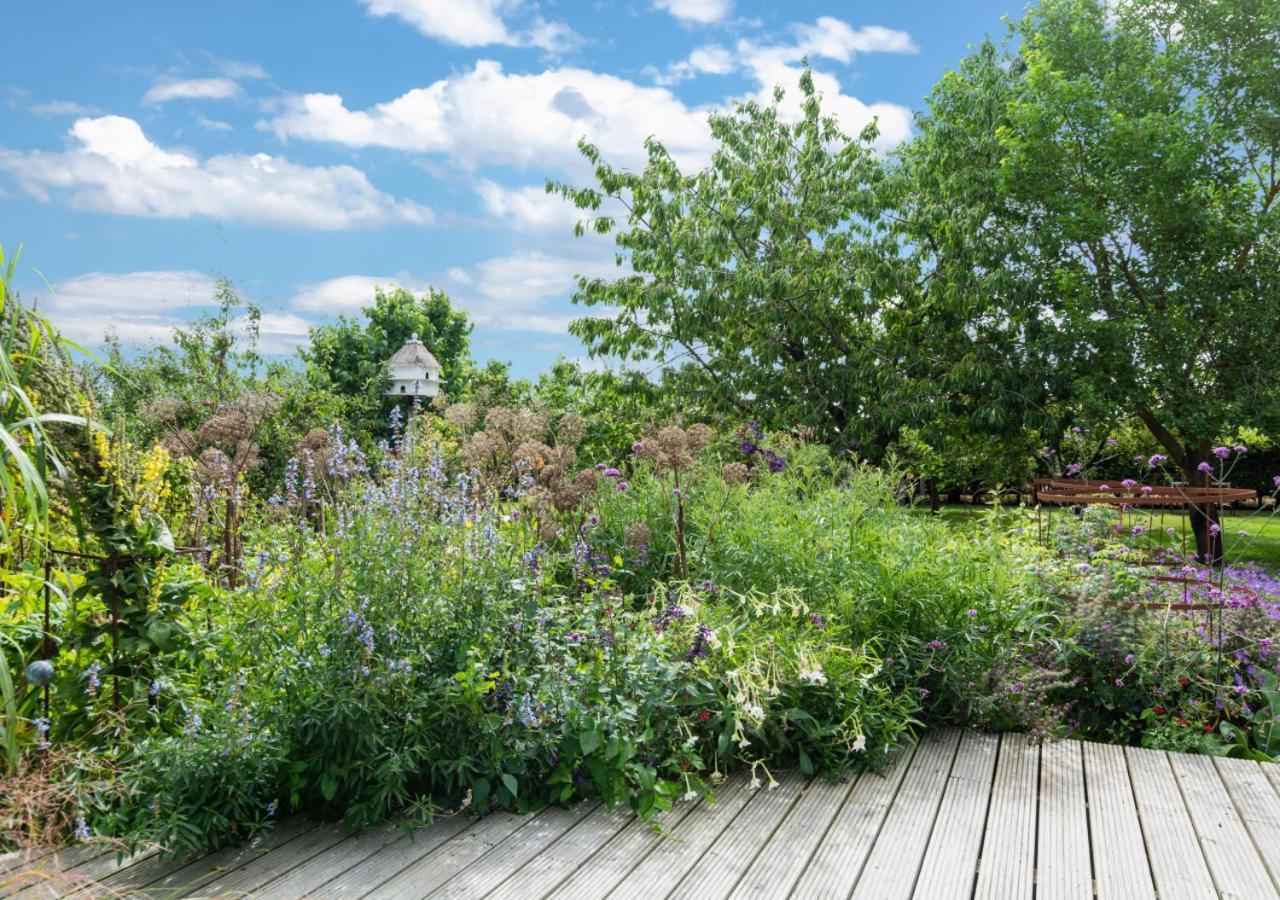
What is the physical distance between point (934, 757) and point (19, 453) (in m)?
3.13

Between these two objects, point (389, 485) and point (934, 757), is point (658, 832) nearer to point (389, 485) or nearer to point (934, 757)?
point (934, 757)

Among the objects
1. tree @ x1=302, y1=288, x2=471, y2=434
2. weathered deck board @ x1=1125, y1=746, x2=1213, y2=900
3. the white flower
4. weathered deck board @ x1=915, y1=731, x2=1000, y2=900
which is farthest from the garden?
tree @ x1=302, y1=288, x2=471, y2=434

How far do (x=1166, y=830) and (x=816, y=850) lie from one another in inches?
47.0

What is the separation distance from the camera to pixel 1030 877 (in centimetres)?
257

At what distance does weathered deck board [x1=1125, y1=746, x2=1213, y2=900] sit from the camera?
2.57 m

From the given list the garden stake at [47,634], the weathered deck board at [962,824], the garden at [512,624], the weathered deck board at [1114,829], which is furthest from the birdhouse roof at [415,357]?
the weathered deck board at [1114,829]

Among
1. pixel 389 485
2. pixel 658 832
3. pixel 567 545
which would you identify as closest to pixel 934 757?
pixel 658 832

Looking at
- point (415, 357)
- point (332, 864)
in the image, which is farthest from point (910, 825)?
point (415, 357)

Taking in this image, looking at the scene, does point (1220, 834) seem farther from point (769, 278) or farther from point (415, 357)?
point (415, 357)

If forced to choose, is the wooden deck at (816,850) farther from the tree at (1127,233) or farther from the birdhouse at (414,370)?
the birdhouse at (414,370)

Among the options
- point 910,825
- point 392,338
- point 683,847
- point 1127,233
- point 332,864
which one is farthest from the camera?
point 392,338

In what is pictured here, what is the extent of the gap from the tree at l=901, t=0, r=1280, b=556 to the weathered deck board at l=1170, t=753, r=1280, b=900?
7066mm

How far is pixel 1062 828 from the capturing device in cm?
289

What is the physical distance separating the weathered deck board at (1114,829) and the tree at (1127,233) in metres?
7.13
